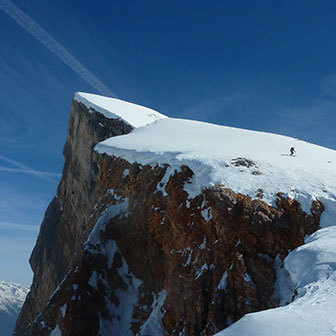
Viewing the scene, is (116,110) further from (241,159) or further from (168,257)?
(168,257)

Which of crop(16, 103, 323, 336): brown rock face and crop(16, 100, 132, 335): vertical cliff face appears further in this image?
crop(16, 100, 132, 335): vertical cliff face

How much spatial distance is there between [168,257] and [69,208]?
963 inches

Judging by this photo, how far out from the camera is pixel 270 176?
16.6 m

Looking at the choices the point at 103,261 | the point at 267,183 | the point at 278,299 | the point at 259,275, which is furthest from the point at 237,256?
the point at 103,261

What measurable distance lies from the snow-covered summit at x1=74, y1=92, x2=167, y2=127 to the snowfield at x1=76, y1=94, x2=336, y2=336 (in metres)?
0.69

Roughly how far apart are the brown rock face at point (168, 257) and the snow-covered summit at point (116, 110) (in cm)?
1140

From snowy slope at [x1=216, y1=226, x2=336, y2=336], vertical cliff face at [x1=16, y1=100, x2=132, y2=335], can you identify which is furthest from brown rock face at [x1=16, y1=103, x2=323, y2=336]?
vertical cliff face at [x1=16, y1=100, x2=132, y2=335]

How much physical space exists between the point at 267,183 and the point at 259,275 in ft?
15.9

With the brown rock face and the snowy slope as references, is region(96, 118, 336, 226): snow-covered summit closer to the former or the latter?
the brown rock face

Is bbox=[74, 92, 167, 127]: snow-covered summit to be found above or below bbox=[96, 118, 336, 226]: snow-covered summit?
above

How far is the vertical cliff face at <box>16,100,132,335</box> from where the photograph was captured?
34750 mm

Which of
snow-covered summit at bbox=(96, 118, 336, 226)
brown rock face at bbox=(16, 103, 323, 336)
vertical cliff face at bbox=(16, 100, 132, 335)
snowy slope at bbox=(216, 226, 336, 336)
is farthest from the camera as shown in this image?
vertical cliff face at bbox=(16, 100, 132, 335)

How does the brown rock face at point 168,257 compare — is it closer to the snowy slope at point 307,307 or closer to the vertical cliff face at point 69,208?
the snowy slope at point 307,307

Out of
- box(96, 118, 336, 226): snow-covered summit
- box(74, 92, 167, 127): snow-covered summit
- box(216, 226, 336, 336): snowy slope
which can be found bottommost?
box(216, 226, 336, 336): snowy slope
